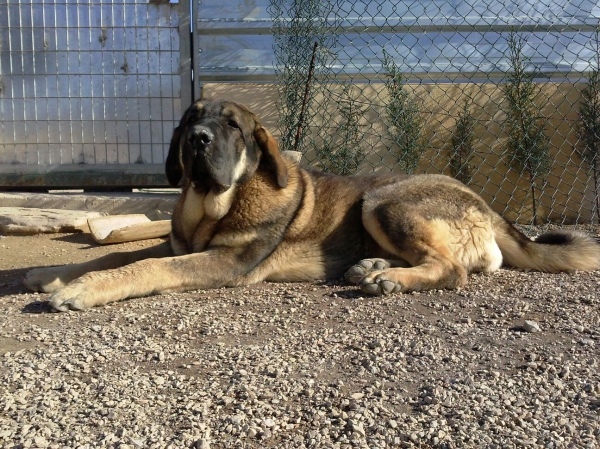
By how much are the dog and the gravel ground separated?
0.31 metres

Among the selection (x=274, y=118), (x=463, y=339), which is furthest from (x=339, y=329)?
(x=274, y=118)

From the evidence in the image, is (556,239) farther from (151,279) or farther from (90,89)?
(90,89)

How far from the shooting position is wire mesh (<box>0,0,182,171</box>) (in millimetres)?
7199

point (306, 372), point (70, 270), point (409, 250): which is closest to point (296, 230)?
point (409, 250)

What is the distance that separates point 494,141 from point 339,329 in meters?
4.98

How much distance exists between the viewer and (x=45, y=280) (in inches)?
150

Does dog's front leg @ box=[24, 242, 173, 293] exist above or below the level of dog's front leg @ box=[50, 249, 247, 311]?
below

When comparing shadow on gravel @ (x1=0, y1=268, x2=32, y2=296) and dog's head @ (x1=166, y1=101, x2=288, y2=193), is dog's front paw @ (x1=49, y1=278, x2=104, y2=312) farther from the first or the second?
dog's head @ (x1=166, y1=101, x2=288, y2=193)

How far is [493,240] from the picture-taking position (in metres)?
4.42

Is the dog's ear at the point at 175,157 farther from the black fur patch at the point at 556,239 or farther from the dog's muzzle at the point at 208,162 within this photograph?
the black fur patch at the point at 556,239

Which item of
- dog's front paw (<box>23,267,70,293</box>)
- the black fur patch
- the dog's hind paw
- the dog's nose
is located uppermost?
the dog's nose

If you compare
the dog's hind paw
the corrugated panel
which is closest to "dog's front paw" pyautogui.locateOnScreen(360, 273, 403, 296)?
the dog's hind paw

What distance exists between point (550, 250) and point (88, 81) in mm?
5785

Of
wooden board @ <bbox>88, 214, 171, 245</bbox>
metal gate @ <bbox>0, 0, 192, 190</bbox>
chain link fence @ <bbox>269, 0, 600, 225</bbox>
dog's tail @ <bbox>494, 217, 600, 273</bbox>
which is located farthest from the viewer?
metal gate @ <bbox>0, 0, 192, 190</bbox>
